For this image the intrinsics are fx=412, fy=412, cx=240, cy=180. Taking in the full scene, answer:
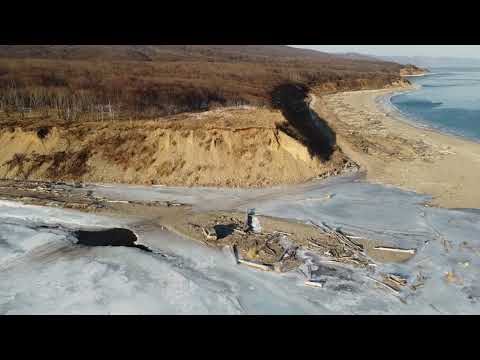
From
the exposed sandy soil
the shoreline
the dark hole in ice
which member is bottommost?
the dark hole in ice

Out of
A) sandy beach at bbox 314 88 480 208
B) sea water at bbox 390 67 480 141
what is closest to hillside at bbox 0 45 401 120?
sandy beach at bbox 314 88 480 208

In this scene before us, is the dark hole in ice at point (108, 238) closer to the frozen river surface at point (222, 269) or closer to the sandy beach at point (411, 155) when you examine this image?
the frozen river surface at point (222, 269)

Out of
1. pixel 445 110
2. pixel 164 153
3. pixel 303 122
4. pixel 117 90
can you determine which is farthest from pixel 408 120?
pixel 164 153

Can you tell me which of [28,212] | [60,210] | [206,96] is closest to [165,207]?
[60,210]

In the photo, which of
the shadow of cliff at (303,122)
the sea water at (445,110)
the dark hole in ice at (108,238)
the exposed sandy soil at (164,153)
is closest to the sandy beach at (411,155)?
the shadow of cliff at (303,122)

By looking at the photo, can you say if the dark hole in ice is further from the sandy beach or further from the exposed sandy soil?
the sandy beach

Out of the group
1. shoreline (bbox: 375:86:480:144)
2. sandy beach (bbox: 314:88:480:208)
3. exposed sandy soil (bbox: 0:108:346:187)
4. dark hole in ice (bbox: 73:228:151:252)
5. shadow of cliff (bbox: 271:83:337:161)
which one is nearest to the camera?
dark hole in ice (bbox: 73:228:151:252)

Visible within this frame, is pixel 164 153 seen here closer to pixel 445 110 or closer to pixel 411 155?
pixel 411 155
